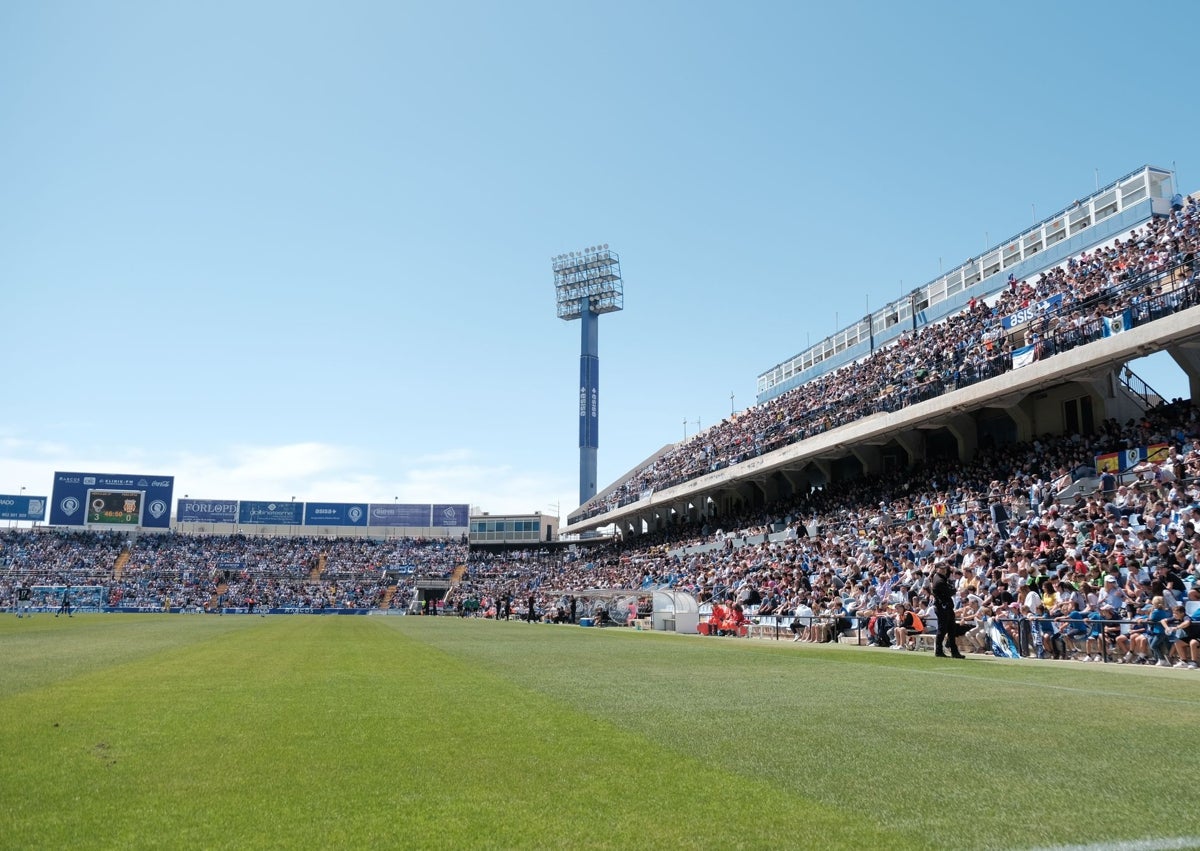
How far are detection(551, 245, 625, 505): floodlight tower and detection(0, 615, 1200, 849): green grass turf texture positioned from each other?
232ft

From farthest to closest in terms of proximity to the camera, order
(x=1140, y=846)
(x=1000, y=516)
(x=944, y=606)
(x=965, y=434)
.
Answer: (x=965, y=434), (x=1000, y=516), (x=944, y=606), (x=1140, y=846)

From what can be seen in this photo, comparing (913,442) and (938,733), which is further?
(913,442)

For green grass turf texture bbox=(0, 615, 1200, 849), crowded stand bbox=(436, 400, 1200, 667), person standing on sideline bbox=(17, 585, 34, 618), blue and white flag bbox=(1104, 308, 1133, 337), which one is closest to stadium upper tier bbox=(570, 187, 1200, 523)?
blue and white flag bbox=(1104, 308, 1133, 337)

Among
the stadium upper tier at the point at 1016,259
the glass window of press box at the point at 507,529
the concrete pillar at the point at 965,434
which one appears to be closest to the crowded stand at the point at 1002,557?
the concrete pillar at the point at 965,434

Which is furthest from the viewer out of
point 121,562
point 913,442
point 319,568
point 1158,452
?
point 319,568

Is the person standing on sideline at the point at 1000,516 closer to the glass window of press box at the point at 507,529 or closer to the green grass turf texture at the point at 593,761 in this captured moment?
the green grass turf texture at the point at 593,761

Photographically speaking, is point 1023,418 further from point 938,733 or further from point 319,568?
point 319,568

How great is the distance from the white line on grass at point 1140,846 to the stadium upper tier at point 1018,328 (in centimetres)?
2193

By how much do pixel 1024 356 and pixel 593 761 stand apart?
2526cm

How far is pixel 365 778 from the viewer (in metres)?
5.23

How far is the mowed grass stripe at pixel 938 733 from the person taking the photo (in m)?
4.45

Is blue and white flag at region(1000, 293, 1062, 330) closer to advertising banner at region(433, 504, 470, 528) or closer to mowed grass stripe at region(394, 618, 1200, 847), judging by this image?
mowed grass stripe at region(394, 618, 1200, 847)

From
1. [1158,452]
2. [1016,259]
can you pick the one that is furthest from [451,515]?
[1158,452]

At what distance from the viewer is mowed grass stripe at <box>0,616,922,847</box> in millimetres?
4117
